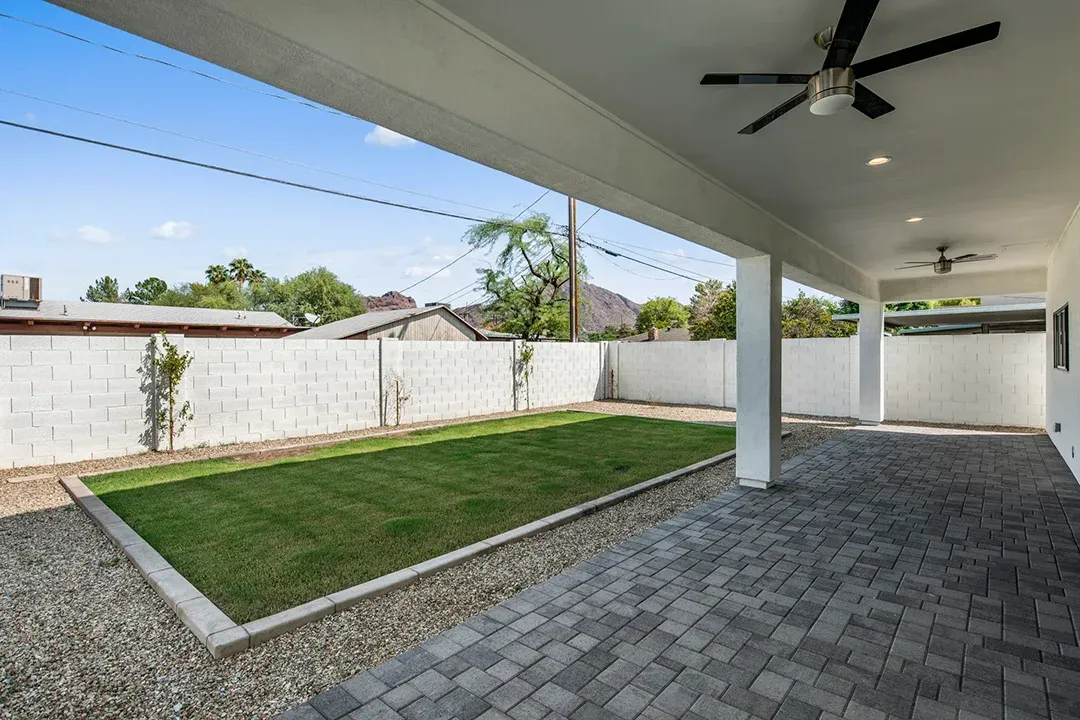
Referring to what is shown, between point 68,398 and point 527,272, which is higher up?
point 527,272

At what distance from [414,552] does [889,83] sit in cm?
366

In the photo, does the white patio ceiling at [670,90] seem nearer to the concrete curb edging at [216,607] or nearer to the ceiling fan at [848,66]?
the ceiling fan at [848,66]

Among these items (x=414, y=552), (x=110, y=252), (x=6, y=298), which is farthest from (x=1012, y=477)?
(x=110, y=252)

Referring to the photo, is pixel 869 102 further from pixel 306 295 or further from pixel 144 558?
pixel 306 295

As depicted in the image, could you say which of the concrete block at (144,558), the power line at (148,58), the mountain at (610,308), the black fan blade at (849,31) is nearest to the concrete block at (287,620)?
the concrete block at (144,558)

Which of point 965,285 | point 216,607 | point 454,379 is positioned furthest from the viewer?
point 454,379

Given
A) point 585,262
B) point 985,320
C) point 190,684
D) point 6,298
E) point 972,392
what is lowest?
point 190,684

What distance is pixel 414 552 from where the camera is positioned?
323cm

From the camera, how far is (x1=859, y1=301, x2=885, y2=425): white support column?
8938mm

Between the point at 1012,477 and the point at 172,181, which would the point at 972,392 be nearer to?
the point at 1012,477

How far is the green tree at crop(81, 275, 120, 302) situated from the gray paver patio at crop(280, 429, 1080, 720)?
50016 millimetres

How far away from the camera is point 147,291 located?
42156 millimetres

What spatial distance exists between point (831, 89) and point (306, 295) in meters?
43.2

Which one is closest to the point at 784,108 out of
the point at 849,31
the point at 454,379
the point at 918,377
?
the point at 849,31
